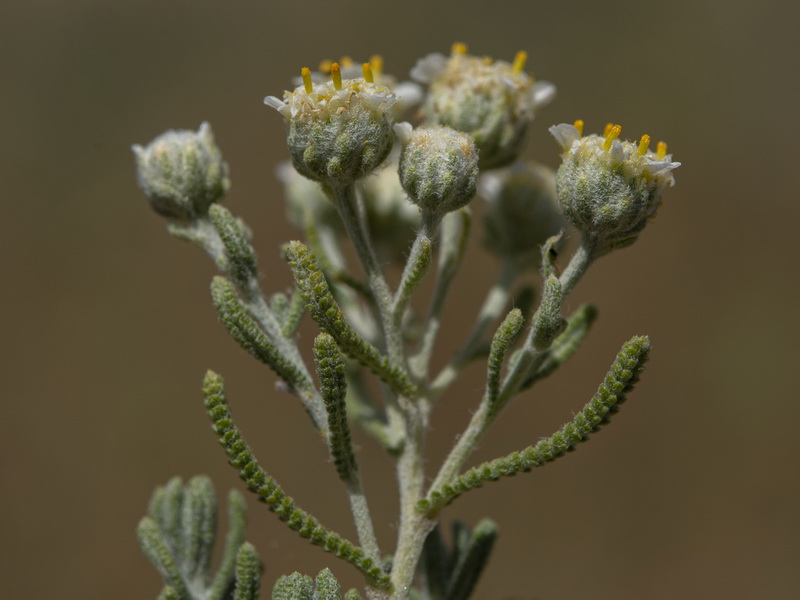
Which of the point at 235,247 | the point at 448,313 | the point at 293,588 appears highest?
the point at 448,313

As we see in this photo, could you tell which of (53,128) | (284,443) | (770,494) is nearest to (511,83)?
(284,443)

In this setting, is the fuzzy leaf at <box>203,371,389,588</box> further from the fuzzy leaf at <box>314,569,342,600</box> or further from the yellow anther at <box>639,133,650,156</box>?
the yellow anther at <box>639,133,650,156</box>

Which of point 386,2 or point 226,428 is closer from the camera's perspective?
point 226,428

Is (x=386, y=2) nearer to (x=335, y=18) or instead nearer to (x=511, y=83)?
(x=335, y=18)

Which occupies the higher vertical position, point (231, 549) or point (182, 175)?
point (182, 175)

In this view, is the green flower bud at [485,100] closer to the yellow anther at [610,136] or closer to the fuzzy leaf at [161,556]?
the yellow anther at [610,136]

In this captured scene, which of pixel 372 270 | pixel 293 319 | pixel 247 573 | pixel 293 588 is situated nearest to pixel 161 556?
pixel 247 573

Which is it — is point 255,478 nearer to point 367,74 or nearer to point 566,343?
point 566,343
